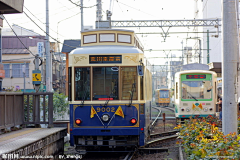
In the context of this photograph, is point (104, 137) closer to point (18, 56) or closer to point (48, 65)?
point (48, 65)

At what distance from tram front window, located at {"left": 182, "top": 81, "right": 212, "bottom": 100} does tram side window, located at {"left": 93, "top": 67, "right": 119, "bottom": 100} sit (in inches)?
349

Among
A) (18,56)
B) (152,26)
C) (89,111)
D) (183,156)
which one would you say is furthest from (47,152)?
(18,56)

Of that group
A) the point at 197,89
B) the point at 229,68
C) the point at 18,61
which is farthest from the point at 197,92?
the point at 18,61

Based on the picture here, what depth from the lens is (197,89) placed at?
60.1ft

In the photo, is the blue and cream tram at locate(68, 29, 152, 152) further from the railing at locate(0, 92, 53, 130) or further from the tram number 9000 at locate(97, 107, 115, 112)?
the railing at locate(0, 92, 53, 130)

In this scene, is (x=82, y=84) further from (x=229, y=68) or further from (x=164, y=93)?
(x=164, y=93)

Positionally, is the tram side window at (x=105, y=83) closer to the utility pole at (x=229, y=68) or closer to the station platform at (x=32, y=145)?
the station platform at (x=32, y=145)

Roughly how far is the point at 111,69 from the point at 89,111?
1326 mm

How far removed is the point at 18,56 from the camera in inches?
1619

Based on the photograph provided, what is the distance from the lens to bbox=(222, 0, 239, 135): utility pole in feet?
25.2

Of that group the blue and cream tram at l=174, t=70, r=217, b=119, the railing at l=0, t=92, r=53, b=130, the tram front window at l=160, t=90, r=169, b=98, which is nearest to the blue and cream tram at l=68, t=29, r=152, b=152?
the railing at l=0, t=92, r=53, b=130

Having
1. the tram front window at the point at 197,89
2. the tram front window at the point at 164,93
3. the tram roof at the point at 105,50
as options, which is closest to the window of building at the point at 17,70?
the tram front window at the point at 164,93

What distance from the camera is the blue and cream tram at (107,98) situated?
10156mm

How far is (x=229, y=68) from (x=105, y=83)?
3.72 m
